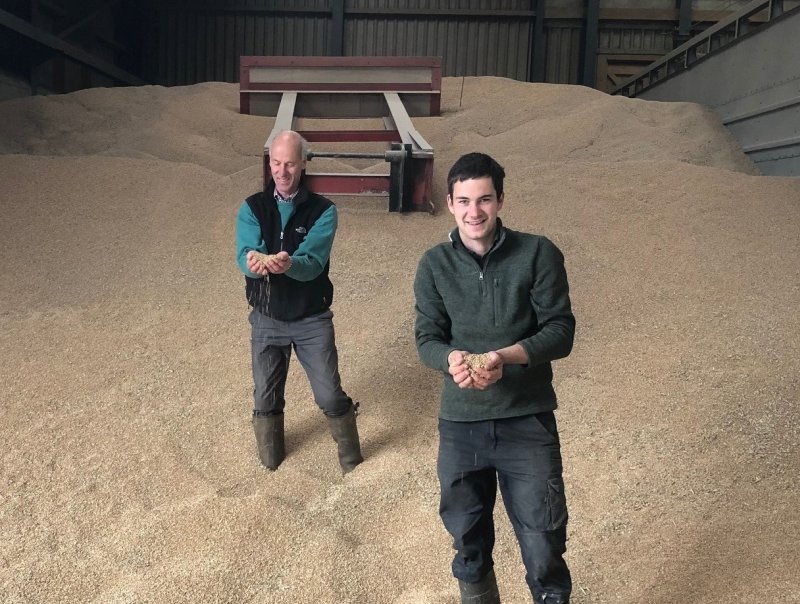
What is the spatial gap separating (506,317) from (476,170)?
0.35m

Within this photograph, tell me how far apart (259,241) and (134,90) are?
19.8 ft

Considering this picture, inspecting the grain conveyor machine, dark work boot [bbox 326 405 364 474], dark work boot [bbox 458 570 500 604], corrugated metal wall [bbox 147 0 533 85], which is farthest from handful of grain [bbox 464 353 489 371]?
corrugated metal wall [bbox 147 0 533 85]

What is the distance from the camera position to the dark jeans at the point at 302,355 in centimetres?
241

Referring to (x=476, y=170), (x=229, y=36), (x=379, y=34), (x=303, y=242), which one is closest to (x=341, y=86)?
(x=303, y=242)

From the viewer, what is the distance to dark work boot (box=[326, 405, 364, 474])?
250 centimetres

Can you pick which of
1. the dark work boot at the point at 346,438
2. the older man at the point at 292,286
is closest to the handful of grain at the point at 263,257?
the older man at the point at 292,286

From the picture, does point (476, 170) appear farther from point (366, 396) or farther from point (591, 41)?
point (591, 41)

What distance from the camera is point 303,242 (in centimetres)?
230

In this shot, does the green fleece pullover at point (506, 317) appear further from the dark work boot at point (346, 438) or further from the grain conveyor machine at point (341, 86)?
the grain conveyor machine at point (341, 86)

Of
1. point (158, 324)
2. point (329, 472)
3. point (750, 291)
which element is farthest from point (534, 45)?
point (329, 472)

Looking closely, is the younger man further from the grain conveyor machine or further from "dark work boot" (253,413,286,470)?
the grain conveyor machine

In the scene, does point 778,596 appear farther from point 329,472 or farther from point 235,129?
point 235,129

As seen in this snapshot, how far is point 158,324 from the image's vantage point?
11.4ft

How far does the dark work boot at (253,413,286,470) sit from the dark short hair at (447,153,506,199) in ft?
4.34
